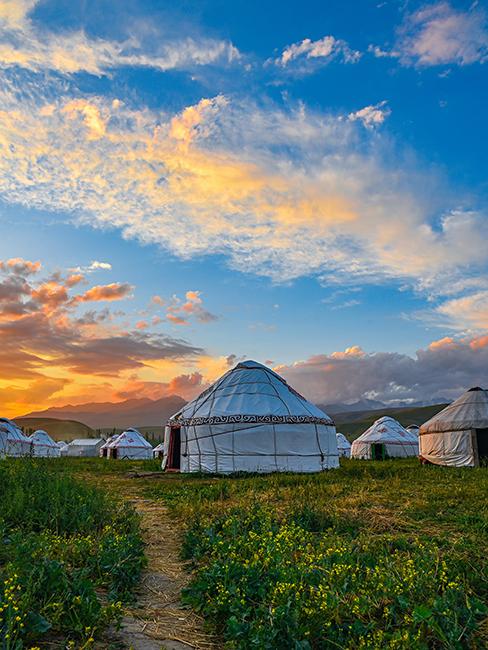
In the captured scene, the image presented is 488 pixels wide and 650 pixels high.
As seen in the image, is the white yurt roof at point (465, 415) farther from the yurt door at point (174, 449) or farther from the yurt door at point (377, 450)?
the yurt door at point (377, 450)

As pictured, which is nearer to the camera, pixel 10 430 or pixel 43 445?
pixel 10 430

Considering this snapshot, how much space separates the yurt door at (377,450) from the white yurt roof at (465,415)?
14.4 metres

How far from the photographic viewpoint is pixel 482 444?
74.4ft

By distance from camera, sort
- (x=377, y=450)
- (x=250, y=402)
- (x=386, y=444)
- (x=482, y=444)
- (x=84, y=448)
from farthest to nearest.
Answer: (x=84, y=448) < (x=377, y=450) < (x=386, y=444) < (x=482, y=444) < (x=250, y=402)

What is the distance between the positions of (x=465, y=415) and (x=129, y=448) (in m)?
31.7

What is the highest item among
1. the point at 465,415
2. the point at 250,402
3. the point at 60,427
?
the point at 60,427

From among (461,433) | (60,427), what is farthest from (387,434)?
(60,427)

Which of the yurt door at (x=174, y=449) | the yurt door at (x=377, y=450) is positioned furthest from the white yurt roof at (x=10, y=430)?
the yurt door at (x=377, y=450)

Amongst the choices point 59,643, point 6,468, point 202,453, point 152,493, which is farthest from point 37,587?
point 202,453

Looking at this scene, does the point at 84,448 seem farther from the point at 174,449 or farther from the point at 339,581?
the point at 339,581

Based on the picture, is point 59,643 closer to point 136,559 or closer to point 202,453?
point 136,559

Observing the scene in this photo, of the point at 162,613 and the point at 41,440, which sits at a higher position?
the point at 41,440

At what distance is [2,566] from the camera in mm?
4641

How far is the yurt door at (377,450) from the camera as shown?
1499 inches
